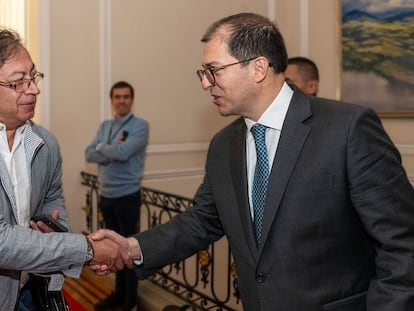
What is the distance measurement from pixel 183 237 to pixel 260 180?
55cm

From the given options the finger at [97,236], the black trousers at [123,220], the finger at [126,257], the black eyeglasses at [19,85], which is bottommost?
the black trousers at [123,220]

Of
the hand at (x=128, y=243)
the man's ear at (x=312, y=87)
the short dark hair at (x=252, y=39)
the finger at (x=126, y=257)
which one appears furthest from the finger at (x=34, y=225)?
the man's ear at (x=312, y=87)

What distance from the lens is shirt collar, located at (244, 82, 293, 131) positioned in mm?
1747

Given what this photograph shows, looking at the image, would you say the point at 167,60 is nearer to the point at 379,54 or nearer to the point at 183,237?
the point at 379,54

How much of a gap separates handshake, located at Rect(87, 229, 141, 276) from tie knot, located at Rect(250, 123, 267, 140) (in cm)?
74

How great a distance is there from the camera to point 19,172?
190 cm

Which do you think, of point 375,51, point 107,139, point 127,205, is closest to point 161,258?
point 127,205

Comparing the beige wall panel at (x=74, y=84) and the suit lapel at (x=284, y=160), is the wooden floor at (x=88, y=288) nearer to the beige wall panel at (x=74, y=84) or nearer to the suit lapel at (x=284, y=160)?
the beige wall panel at (x=74, y=84)

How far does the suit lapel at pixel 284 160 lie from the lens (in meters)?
1.63

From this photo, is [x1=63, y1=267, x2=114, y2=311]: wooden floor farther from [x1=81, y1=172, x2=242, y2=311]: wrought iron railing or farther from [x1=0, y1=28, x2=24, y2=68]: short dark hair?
[x1=0, y1=28, x2=24, y2=68]: short dark hair

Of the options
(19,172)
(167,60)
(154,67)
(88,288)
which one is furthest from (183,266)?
(167,60)

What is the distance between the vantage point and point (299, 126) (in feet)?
5.47

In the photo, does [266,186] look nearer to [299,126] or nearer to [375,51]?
[299,126]

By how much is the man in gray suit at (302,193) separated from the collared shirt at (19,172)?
71 cm
